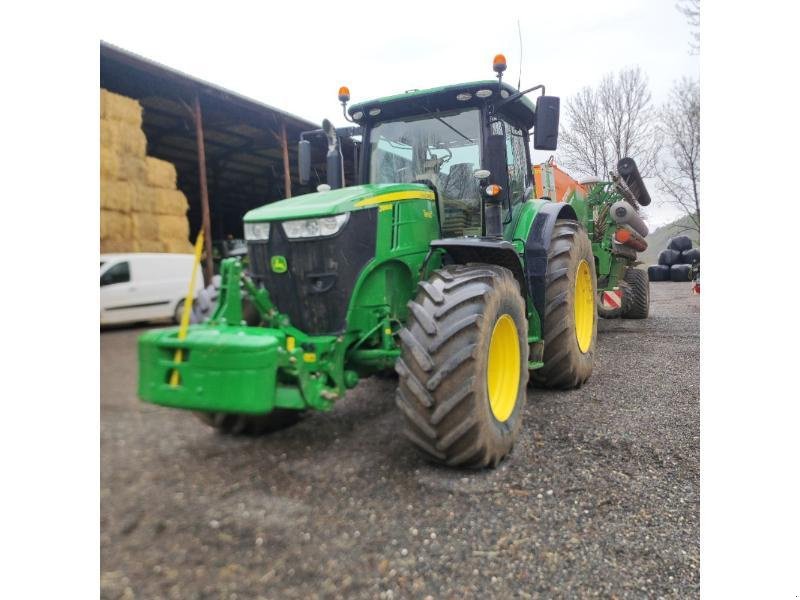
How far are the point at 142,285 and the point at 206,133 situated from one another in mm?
486

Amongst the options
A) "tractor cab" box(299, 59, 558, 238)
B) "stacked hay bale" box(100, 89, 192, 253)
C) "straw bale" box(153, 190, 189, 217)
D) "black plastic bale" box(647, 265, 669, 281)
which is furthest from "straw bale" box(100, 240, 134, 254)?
"black plastic bale" box(647, 265, 669, 281)

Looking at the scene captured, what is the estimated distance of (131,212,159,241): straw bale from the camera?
1438 millimetres

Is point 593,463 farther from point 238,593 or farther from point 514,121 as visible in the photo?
point 514,121

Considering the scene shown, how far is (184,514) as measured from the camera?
1.46m

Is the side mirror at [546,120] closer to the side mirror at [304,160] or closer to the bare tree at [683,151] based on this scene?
the bare tree at [683,151]

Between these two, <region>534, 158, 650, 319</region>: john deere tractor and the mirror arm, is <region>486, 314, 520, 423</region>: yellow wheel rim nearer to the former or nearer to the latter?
<region>534, 158, 650, 319</region>: john deere tractor

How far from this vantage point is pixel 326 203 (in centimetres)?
235

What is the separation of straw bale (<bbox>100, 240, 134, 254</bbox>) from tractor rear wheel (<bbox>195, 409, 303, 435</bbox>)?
0.52 metres

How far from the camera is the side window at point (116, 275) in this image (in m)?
1.41

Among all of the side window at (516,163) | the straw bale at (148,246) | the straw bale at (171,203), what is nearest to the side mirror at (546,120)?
the side window at (516,163)

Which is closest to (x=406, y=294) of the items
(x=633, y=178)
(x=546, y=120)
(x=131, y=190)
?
(x=546, y=120)

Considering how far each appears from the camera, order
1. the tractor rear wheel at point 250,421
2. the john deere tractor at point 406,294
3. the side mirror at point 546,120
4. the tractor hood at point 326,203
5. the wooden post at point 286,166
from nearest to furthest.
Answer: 1. the tractor rear wheel at point 250,421
2. the john deere tractor at point 406,294
3. the wooden post at point 286,166
4. the tractor hood at point 326,203
5. the side mirror at point 546,120

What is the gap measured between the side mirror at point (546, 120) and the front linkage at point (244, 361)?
1225 mm

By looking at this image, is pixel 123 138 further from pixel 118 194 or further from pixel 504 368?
pixel 504 368
